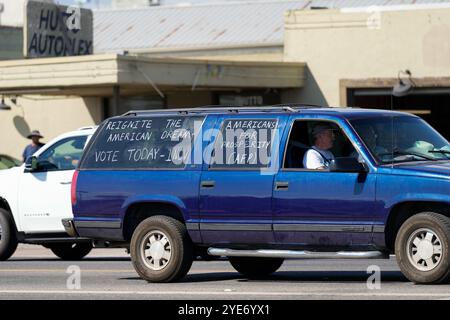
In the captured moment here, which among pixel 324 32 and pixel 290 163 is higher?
pixel 324 32

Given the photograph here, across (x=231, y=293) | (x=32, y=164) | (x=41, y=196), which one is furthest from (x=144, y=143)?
(x=32, y=164)

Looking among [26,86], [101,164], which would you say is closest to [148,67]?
[26,86]

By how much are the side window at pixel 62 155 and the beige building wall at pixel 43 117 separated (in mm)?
17575

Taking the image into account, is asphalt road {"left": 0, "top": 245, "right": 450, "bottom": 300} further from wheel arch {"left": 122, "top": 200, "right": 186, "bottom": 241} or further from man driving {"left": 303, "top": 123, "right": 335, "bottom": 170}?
man driving {"left": 303, "top": 123, "right": 335, "bottom": 170}

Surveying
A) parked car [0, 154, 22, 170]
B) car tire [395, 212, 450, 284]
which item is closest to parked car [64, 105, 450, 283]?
car tire [395, 212, 450, 284]

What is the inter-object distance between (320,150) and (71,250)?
658 centimetres

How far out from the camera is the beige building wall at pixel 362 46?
2908cm

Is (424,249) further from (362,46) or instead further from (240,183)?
(362,46)

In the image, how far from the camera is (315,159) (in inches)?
480

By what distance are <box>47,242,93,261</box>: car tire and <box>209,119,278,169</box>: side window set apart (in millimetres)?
5591

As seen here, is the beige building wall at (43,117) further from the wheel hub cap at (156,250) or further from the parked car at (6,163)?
the wheel hub cap at (156,250)

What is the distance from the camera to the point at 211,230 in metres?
12.5
